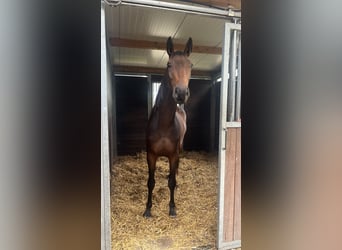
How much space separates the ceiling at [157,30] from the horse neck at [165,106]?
62cm

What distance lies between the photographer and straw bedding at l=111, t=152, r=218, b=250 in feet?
5.66

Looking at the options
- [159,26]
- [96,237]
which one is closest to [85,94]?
[96,237]

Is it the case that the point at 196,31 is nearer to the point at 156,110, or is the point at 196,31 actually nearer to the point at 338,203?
the point at 156,110

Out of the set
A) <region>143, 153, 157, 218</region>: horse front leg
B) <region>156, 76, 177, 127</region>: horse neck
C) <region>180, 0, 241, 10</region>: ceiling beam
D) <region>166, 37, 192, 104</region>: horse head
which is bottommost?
<region>143, 153, 157, 218</region>: horse front leg

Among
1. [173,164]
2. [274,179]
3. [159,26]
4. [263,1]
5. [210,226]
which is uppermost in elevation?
[159,26]

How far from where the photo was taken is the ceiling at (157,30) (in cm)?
207

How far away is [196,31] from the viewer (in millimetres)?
2604

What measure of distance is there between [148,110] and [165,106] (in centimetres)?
296

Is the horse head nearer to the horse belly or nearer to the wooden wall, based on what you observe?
the horse belly

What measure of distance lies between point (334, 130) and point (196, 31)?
2.36 m

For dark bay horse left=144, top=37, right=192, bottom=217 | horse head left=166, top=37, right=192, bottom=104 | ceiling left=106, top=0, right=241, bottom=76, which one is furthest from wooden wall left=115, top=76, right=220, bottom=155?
horse head left=166, top=37, right=192, bottom=104

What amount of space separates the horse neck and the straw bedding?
853 millimetres

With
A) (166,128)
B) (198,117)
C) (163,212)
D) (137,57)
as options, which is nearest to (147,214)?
(163,212)

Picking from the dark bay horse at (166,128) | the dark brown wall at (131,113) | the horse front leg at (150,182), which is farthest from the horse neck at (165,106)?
the dark brown wall at (131,113)
